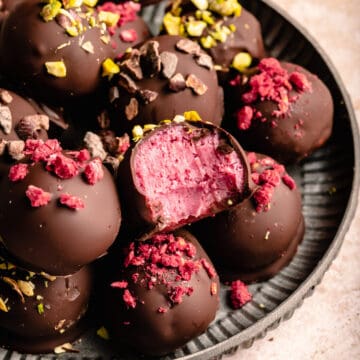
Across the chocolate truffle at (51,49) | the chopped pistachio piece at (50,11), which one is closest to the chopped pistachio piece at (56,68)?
the chocolate truffle at (51,49)

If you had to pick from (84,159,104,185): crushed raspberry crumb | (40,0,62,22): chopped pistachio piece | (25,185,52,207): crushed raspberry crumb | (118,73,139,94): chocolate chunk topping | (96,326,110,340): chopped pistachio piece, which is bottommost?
(96,326,110,340): chopped pistachio piece

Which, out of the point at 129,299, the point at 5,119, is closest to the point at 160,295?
the point at 129,299

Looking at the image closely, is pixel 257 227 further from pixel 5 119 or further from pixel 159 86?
pixel 5 119

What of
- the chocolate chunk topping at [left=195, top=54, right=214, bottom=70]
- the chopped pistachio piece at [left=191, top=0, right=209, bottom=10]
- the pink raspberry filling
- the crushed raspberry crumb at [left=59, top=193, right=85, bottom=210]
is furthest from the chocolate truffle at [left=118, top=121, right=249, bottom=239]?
the chopped pistachio piece at [left=191, top=0, right=209, bottom=10]

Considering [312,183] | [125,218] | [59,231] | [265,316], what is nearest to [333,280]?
[312,183]

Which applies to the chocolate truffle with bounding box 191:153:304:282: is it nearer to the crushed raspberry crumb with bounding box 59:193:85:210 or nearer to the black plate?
the black plate
